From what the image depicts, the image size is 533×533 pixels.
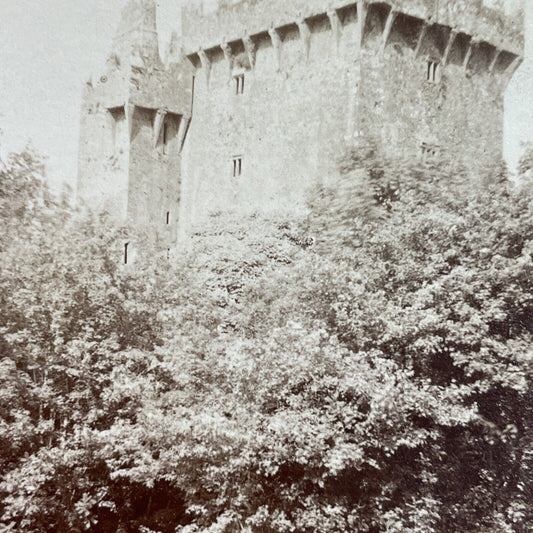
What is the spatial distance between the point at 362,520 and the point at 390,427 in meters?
1.78

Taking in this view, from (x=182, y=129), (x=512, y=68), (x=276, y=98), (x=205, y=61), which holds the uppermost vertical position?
(x=205, y=61)

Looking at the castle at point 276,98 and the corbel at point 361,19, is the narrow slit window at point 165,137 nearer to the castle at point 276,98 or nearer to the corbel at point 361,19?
the castle at point 276,98

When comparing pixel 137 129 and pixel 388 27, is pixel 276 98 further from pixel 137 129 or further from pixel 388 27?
pixel 137 129

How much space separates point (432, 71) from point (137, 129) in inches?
440

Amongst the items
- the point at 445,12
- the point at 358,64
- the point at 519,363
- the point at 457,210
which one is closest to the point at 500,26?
the point at 445,12

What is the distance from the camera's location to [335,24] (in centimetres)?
2258

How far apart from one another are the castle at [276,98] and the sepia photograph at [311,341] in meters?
0.13

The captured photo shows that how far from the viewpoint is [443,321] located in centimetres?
1409

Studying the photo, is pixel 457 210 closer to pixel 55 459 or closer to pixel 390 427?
pixel 390 427

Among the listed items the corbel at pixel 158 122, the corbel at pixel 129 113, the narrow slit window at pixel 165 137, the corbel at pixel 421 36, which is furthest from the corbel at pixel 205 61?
the corbel at pixel 421 36

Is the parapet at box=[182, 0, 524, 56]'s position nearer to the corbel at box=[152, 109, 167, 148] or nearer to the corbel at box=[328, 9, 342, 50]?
the corbel at box=[328, 9, 342, 50]

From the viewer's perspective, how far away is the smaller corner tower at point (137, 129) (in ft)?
86.3

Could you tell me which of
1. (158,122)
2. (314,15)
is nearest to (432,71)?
(314,15)

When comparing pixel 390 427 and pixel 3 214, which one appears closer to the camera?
pixel 390 427
